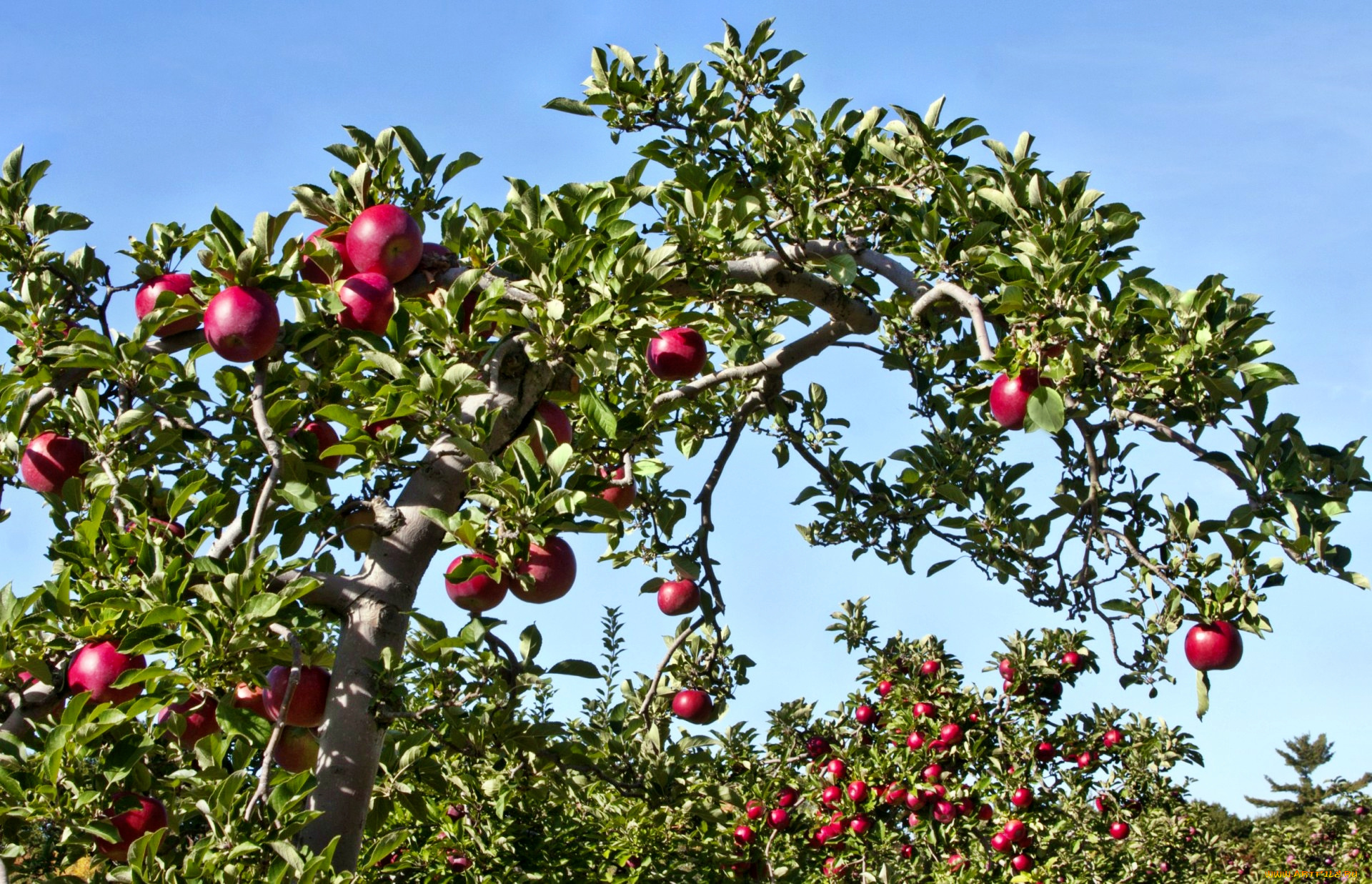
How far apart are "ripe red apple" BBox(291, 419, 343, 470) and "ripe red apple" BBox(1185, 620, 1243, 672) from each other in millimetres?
2286

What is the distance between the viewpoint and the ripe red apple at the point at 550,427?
8.73ft

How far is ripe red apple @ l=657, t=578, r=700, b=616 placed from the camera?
158 inches

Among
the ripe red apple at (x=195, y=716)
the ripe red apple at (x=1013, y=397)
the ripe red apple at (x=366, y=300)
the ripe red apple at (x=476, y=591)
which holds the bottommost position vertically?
the ripe red apple at (x=195, y=716)

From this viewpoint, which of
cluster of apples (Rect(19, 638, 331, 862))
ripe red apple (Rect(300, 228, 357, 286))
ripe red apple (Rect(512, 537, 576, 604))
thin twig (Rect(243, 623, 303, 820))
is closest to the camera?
thin twig (Rect(243, 623, 303, 820))

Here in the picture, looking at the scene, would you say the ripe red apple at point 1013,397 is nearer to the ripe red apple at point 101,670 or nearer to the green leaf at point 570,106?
the green leaf at point 570,106

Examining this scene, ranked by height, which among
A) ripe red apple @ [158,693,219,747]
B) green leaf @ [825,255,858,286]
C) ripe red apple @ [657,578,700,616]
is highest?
green leaf @ [825,255,858,286]

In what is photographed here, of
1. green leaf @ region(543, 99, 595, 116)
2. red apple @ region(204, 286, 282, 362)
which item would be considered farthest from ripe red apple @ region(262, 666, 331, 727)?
green leaf @ region(543, 99, 595, 116)

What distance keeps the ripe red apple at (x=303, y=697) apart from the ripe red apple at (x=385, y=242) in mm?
990

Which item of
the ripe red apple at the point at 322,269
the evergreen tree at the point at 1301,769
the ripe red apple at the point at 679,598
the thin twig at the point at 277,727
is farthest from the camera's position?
the evergreen tree at the point at 1301,769

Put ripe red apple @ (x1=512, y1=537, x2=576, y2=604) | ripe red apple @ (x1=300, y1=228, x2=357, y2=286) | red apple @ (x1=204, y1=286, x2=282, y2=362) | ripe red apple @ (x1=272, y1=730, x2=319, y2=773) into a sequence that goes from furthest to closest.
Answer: ripe red apple @ (x1=300, y1=228, x2=357, y2=286) → ripe red apple @ (x1=272, y1=730, x2=319, y2=773) → ripe red apple @ (x1=512, y1=537, x2=576, y2=604) → red apple @ (x1=204, y1=286, x2=282, y2=362)

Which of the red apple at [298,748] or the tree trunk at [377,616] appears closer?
the tree trunk at [377,616]

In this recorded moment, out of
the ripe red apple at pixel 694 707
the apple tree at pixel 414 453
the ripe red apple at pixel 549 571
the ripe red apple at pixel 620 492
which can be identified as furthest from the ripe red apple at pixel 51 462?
the ripe red apple at pixel 694 707

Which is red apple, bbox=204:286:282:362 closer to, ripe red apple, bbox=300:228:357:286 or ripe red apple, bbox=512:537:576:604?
ripe red apple, bbox=300:228:357:286


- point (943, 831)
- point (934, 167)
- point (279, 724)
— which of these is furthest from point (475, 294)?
point (943, 831)
